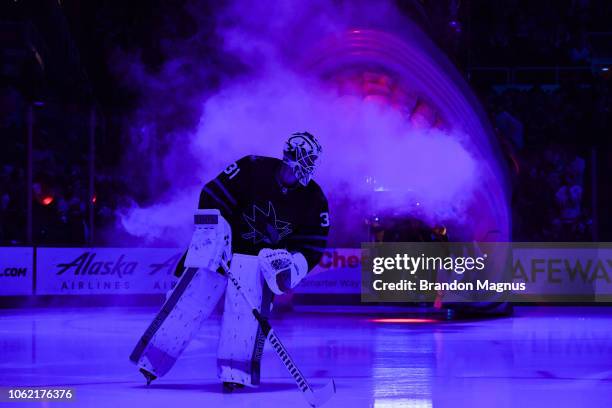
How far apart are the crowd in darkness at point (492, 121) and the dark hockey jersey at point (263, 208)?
9791 mm

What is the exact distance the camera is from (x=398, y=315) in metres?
16.9

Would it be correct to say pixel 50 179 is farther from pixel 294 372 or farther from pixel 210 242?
pixel 294 372

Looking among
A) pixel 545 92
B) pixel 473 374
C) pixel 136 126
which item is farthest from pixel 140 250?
pixel 473 374

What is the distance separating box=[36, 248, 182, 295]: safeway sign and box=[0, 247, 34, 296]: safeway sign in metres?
0.18

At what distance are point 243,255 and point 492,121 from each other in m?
10.6

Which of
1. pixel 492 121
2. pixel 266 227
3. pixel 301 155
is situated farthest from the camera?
pixel 492 121

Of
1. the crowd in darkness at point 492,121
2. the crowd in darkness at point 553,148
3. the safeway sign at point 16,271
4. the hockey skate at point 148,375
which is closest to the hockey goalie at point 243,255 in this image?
the hockey skate at point 148,375

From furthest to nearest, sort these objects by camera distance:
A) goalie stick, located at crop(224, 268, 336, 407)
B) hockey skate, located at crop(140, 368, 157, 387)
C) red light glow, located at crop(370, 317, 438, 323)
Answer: red light glow, located at crop(370, 317, 438, 323)
hockey skate, located at crop(140, 368, 157, 387)
goalie stick, located at crop(224, 268, 336, 407)

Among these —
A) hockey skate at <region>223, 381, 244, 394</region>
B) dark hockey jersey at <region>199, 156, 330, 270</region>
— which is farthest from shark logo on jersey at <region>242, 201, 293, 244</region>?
hockey skate at <region>223, 381, 244, 394</region>

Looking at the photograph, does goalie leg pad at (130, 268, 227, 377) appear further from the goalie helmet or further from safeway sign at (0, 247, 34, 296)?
safeway sign at (0, 247, 34, 296)

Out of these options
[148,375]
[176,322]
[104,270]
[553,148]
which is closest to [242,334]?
[176,322]

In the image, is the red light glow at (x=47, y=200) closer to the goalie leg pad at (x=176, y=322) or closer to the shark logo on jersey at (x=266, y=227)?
the goalie leg pad at (x=176, y=322)

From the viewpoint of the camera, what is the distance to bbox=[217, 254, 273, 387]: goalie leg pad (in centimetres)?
770

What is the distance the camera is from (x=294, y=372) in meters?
7.12
